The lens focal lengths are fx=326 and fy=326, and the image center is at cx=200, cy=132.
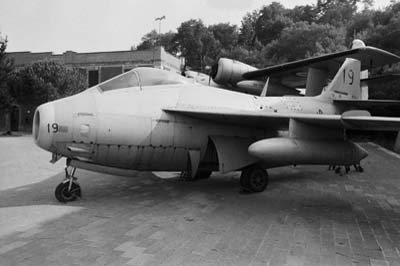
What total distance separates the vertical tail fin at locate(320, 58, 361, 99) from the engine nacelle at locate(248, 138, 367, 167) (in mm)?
2853

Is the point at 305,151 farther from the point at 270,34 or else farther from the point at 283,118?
the point at 270,34

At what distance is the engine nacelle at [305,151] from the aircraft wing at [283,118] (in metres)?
0.41

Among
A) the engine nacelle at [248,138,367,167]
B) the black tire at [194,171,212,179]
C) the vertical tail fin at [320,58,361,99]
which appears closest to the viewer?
the engine nacelle at [248,138,367,167]

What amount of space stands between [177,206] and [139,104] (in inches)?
75.7

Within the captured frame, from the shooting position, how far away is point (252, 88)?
12352 mm

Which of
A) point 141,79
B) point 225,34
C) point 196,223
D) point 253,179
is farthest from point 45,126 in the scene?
point 225,34

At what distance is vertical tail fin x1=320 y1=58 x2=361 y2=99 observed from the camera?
8.80 m

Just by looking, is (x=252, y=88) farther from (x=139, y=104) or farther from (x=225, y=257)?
(x=225, y=257)

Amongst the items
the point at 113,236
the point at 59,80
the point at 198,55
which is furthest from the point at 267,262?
the point at 198,55

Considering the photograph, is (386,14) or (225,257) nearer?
(225,257)

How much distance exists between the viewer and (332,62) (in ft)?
34.1

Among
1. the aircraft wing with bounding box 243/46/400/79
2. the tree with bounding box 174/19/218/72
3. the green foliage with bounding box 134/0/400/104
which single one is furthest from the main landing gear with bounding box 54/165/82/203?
the tree with bounding box 174/19/218/72

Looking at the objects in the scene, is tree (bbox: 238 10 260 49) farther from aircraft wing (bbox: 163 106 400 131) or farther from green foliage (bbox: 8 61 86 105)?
aircraft wing (bbox: 163 106 400 131)

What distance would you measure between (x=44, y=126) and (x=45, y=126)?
15mm
